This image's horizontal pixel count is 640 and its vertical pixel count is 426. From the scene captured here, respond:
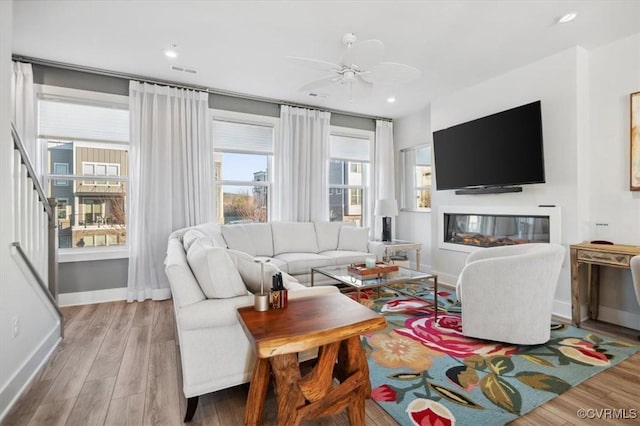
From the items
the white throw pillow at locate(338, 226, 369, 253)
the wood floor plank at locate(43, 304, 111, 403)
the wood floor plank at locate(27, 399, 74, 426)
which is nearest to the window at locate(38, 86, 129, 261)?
the wood floor plank at locate(43, 304, 111, 403)

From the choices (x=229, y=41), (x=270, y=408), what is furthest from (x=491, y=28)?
(x=270, y=408)

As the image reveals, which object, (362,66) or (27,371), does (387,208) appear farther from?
(27,371)

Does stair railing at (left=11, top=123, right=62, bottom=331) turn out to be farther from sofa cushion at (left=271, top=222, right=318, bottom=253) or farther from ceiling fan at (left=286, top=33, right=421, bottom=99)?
sofa cushion at (left=271, top=222, right=318, bottom=253)

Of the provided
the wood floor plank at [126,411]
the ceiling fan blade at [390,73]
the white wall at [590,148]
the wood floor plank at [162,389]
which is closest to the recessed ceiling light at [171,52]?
the ceiling fan blade at [390,73]

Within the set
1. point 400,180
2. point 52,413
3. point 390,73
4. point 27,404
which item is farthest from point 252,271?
point 400,180

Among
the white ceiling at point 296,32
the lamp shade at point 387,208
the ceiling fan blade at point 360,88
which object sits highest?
the white ceiling at point 296,32

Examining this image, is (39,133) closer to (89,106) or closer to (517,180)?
(89,106)

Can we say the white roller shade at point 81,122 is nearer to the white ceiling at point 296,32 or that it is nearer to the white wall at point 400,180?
the white ceiling at point 296,32

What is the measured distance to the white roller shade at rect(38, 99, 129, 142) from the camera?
3699 mm

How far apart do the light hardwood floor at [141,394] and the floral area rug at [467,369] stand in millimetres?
93

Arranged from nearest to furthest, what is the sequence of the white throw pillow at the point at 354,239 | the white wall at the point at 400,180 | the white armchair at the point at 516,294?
the white armchair at the point at 516,294 < the white throw pillow at the point at 354,239 < the white wall at the point at 400,180

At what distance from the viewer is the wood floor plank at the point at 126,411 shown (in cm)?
170

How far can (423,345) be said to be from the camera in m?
2.60

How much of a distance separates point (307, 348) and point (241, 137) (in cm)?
402
